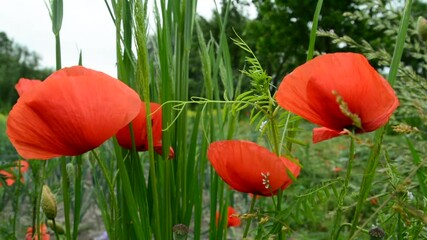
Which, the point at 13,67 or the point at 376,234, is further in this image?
the point at 13,67

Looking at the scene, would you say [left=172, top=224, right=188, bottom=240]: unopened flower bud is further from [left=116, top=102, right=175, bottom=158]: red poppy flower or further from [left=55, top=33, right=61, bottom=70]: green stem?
[left=55, top=33, right=61, bottom=70]: green stem

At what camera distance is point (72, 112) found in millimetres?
513

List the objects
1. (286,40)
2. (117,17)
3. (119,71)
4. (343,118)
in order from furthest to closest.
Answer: (286,40) → (119,71) → (117,17) → (343,118)

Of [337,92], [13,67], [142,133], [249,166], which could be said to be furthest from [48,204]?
[13,67]

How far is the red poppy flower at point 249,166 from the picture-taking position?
54 cm

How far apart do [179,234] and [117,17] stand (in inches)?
9.0

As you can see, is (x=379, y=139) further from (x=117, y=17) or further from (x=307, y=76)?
(x=117, y=17)

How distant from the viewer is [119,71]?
0.67m

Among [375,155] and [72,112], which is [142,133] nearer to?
[72,112]

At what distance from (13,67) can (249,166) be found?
2517 cm

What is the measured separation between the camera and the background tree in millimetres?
21297

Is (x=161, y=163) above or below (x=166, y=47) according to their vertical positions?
below

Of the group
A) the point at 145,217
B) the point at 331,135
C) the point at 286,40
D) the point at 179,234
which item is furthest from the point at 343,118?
the point at 286,40

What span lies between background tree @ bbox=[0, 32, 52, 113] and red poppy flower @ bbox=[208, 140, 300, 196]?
68.3ft
